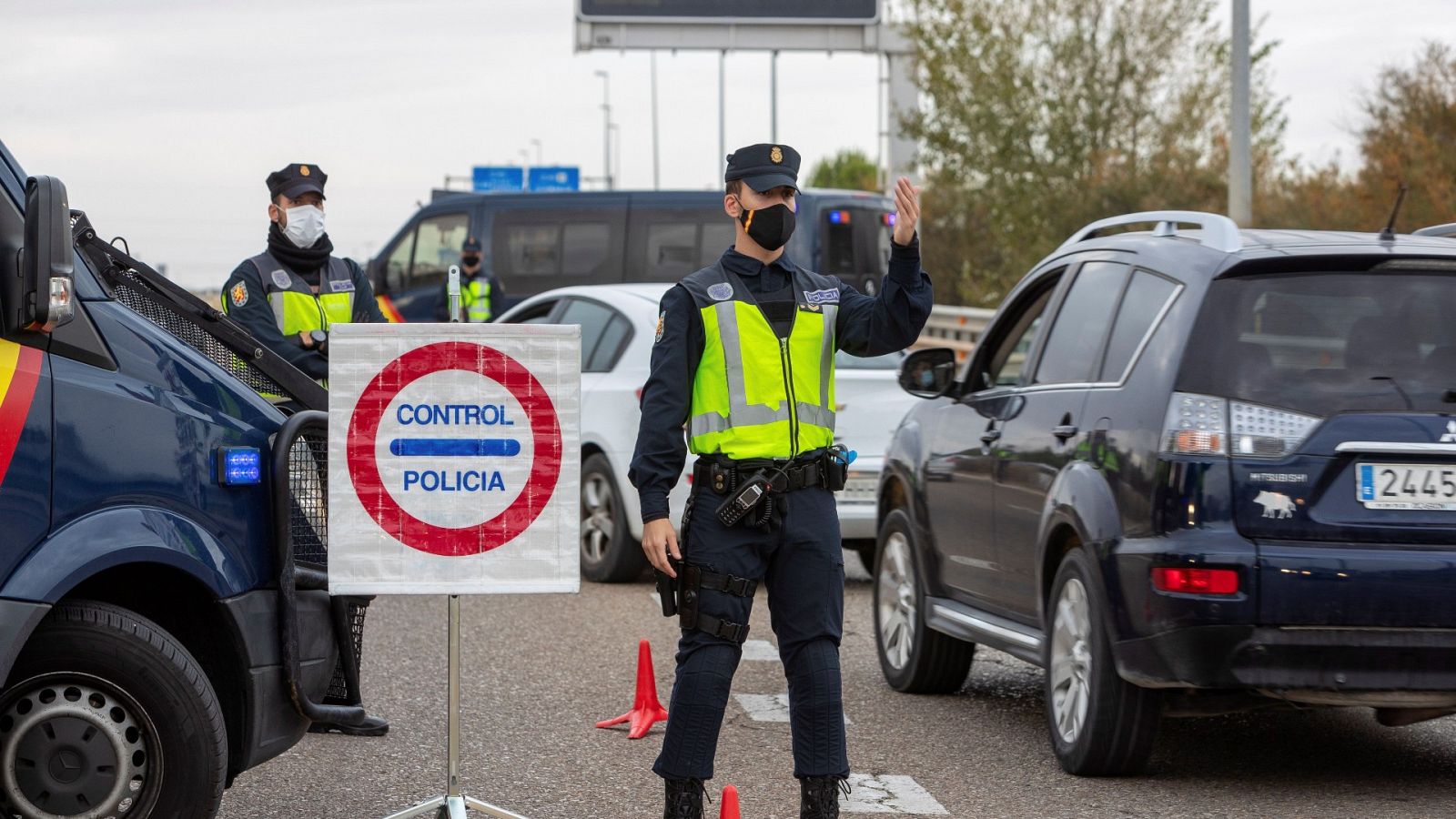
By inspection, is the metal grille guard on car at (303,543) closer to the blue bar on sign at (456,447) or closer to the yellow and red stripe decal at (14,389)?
the blue bar on sign at (456,447)

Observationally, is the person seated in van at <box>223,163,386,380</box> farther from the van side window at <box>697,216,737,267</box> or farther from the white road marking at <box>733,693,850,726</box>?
the van side window at <box>697,216,737,267</box>

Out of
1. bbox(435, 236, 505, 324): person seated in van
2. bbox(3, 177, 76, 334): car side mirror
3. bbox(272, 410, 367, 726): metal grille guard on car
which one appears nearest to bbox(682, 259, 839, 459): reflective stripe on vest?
bbox(272, 410, 367, 726): metal grille guard on car

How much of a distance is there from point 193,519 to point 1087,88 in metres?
35.8

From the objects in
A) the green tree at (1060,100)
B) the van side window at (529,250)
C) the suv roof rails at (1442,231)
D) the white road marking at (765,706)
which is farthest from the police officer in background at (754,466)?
the green tree at (1060,100)

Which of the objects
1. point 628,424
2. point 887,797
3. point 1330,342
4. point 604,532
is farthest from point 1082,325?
point 604,532

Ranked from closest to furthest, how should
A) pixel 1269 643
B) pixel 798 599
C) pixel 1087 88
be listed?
1. pixel 798 599
2. pixel 1269 643
3. pixel 1087 88

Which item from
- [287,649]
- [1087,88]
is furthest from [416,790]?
[1087,88]

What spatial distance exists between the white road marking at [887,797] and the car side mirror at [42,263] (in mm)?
2648

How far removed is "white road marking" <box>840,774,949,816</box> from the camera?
5.96m

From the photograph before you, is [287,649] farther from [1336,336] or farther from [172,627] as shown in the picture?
[1336,336]

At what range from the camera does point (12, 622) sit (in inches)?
179

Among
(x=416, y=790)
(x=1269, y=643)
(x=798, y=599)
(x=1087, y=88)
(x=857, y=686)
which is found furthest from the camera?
(x=1087, y=88)

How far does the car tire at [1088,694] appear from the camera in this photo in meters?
6.14

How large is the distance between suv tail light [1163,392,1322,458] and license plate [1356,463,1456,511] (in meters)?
0.22
